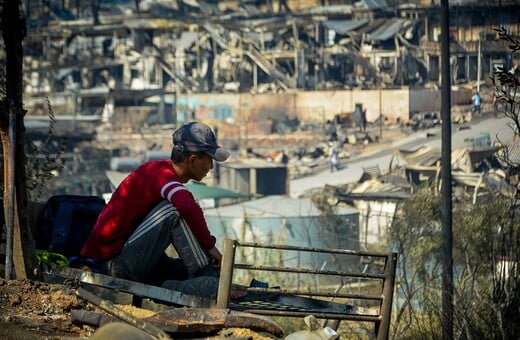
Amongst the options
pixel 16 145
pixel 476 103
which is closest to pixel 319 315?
pixel 16 145

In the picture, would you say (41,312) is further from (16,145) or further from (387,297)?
(387,297)

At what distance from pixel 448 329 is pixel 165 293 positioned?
6.85m

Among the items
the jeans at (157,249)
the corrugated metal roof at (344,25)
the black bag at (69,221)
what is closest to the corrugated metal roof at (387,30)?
the corrugated metal roof at (344,25)

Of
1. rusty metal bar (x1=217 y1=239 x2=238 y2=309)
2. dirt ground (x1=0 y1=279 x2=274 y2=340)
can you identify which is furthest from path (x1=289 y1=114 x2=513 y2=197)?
rusty metal bar (x1=217 y1=239 x2=238 y2=309)

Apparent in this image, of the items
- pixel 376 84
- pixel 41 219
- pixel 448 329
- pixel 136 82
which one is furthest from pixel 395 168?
pixel 41 219

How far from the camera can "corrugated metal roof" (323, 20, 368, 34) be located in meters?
74.4

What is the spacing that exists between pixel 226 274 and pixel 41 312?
1452 mm

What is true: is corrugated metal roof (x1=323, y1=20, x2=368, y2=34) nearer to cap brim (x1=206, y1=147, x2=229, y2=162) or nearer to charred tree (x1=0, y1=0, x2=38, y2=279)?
charred tree (x1=0, y1=0, x2=38, y2=279)

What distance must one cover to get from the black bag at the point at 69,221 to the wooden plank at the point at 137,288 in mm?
781

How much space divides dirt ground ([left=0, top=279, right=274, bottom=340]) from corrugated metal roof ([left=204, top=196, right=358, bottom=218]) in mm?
32618

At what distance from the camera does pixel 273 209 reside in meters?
42.4

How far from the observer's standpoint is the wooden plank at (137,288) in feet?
22.7

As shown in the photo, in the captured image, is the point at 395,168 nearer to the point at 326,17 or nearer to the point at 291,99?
the point at 291,99

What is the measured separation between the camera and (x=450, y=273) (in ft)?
51.3
